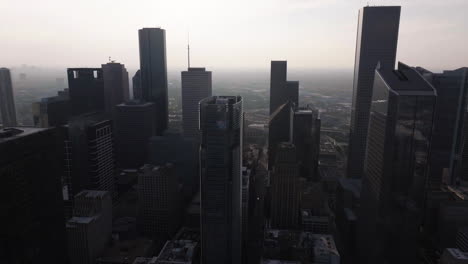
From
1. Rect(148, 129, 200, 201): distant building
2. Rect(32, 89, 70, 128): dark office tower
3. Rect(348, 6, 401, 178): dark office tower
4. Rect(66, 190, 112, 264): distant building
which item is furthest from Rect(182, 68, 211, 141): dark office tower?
Rect(66, 190, 112, 264): distant building

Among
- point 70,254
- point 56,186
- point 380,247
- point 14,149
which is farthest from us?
point 70,254

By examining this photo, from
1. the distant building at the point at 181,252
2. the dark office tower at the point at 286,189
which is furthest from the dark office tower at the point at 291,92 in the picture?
the distant building at the point at 181,252

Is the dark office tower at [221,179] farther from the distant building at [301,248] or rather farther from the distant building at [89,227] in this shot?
the distant building at [89,227]

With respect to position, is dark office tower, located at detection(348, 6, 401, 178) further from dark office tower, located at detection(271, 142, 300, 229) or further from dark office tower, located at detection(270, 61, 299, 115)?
dark office tower, located at detection(271, 142, 300, 229)

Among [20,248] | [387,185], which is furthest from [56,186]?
[387,185]

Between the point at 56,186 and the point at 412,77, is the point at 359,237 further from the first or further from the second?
the point at 56,186

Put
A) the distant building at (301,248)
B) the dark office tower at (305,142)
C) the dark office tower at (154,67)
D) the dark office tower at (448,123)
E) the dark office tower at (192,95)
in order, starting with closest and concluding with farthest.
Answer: the distant building at (301,248), the dark office tower at (448,123), the dark office tower at (305,142), the dark office tower at (192,95), the dark office tower at (154,67)
